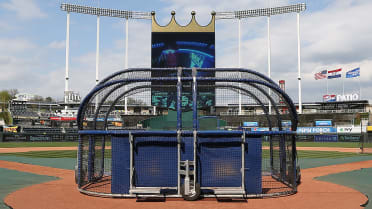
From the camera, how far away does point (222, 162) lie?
8070mm

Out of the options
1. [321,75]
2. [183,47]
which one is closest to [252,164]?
[183,47]

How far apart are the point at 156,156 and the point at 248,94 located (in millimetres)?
4258

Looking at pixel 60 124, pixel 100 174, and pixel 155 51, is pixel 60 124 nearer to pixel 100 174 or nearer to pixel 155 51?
pixel 155 51

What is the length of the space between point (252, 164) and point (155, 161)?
2.58m

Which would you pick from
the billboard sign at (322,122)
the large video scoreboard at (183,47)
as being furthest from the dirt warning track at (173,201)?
the billboard sign at (322,122)

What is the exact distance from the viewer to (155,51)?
4012 cm

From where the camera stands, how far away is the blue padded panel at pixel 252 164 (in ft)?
26.6

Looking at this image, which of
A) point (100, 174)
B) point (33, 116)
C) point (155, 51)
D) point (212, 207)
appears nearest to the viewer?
point (212, 207)

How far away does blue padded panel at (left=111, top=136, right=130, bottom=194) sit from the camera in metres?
8.13

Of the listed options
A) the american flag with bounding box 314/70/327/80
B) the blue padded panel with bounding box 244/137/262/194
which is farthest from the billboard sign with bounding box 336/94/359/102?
the blue padded panel with bounding box 244/137/262/194

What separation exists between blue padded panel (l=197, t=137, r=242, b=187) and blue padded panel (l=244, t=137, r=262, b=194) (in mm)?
227

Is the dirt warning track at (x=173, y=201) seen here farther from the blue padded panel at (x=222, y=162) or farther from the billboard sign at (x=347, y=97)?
the billboard sign at (x=347, y=97)

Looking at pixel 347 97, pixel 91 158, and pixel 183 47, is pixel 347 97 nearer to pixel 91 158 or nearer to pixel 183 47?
pixel 183 47

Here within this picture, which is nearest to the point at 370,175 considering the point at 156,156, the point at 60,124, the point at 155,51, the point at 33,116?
the point at 156,156
